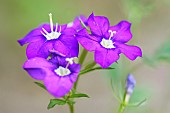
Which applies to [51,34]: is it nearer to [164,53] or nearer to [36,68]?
[36,68]

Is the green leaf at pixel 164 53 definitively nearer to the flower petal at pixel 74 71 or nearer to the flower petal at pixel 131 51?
the flower petal at pixel 131 51

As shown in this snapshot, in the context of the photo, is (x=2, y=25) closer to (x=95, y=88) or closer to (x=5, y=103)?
(x=5, y=103)

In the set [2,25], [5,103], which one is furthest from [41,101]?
[2,25]

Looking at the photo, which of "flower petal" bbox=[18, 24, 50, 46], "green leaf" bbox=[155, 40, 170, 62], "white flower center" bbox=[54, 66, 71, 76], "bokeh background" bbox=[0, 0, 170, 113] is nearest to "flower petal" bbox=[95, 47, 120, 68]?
"white flower center" bbox=[54, 66, 71, 76]

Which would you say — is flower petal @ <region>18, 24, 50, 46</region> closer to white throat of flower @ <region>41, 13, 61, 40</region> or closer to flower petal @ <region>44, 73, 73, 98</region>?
white throat of flower @ <region>41, 13, 61, 40</region>

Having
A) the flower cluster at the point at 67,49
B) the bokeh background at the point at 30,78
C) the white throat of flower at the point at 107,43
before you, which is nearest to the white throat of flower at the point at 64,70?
the flower cluster at the point at 67,49

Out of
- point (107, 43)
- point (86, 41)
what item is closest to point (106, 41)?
point (107, 43)
